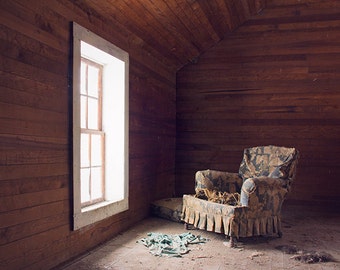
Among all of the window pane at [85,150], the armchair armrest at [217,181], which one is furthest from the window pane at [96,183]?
the armchair armrest at [217,181]

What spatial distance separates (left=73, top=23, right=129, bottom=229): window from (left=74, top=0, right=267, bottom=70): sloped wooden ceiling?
32 centimetres

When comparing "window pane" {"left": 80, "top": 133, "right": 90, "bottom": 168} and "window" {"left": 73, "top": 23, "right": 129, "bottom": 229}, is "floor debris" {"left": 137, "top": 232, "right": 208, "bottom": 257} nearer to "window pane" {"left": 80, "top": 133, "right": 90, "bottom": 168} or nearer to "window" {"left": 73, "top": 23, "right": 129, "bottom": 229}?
"window" {"left": 73, "top": 23, "right": 129, "bottom": 229}

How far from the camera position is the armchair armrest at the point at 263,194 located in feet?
11.0

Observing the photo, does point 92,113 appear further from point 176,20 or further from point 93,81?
point 176,20

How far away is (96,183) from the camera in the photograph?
3.59 meters

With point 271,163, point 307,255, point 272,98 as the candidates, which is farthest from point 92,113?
point 272,98

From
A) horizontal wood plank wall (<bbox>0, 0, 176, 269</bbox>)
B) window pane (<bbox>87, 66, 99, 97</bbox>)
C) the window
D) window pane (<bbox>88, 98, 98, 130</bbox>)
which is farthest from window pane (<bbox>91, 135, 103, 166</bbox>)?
horizontal wood plank wall (<bbox>0, 0, 176, 269</bbox>)

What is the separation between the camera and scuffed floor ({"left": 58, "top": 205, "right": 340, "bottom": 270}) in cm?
282

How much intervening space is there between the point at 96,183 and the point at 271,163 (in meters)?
1.93

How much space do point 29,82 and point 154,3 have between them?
70.4 inches

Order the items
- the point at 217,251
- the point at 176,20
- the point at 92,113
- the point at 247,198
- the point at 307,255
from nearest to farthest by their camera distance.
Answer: the point at 307,255 → the point at 217,251 → the point at 247,198 → the point at 92,113 → the point at 176,20

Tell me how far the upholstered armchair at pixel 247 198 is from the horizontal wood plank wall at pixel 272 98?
4.44 ft

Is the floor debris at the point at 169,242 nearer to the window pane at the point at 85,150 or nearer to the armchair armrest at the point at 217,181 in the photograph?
the armchair armrest at the point at 217,181

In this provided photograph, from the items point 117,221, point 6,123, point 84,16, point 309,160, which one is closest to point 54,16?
point 84,16
